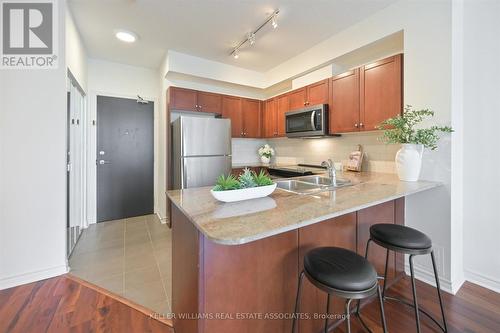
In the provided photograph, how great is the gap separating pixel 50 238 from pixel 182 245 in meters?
1.72

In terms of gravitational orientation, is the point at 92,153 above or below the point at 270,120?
below

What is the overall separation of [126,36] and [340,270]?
3513 millimetres

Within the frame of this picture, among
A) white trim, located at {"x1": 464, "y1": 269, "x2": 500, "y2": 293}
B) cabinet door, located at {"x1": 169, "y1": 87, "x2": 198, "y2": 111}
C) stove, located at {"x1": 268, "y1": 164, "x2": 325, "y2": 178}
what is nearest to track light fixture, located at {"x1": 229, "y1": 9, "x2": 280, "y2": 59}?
cabinet door, located at {"x1": 169, "y1": 87, "x2": 198, "y2": 111}

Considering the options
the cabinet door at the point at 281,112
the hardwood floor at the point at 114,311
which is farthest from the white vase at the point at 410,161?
the cabinet door at the point at 281,112

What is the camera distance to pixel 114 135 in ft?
12.5

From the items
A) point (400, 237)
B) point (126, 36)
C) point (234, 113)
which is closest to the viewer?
point (400, 237)

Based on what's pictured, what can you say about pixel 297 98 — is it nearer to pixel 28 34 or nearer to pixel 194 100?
pixel 194 100

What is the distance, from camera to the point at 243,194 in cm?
131

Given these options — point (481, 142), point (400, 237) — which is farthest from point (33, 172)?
point (481, 142)

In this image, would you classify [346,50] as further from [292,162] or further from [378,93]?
[292,162]

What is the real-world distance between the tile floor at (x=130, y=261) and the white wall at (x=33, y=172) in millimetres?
354

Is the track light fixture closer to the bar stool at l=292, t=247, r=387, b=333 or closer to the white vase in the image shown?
the white vase

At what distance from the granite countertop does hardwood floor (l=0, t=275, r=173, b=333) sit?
955 mm

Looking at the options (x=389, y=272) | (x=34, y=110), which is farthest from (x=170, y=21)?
(x=389, y=272)
